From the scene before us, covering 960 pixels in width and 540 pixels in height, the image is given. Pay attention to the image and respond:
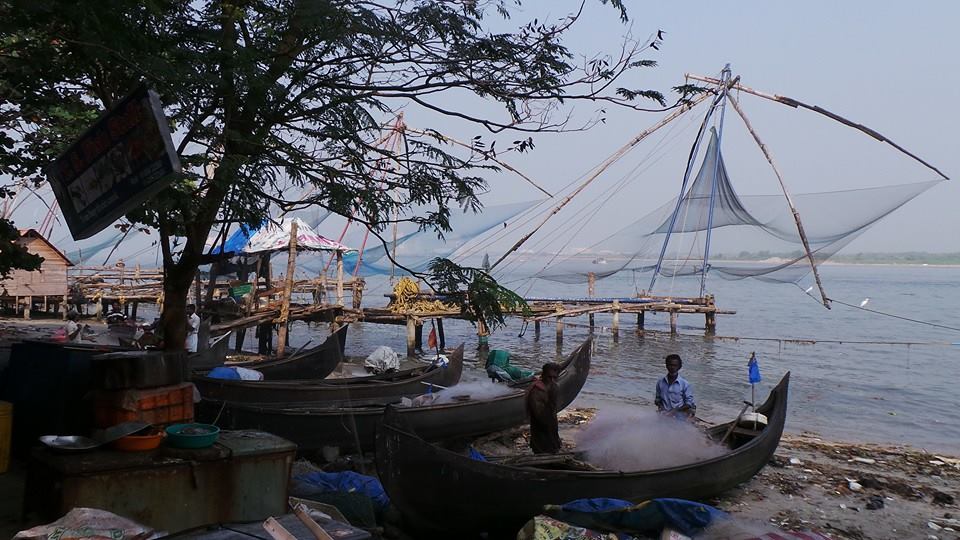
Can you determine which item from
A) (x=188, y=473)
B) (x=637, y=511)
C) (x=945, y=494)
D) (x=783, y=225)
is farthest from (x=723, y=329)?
(x=188, y=473)

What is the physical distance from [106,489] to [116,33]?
236 centimetres

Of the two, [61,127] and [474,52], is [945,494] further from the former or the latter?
[61,127]

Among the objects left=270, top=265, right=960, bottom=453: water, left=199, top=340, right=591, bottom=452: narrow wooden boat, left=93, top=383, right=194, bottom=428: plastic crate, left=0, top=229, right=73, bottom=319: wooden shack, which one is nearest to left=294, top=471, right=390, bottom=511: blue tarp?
left=199, top=340, right=591, bottom=452: narrow wooden boat

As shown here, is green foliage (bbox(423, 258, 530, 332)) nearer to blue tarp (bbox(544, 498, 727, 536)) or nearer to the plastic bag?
blue tarp (bbox(544, 498, 727, 536))

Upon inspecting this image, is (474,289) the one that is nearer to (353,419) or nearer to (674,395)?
(353,419)

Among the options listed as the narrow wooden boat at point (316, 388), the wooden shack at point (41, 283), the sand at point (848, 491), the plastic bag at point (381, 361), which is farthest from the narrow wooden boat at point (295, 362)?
the wooden shack at point (41, 283)

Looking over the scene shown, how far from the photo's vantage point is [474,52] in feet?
17.2

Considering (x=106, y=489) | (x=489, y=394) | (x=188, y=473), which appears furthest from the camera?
(x=489, y=394)

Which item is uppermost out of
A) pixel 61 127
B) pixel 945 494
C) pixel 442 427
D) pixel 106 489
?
pixel 61 127

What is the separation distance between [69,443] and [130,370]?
1.59 ft

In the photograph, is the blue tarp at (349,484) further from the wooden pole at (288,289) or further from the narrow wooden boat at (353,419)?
the wooden pole at (288,289)

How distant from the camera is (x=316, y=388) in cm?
873

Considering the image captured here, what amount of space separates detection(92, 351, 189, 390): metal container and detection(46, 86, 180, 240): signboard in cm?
76

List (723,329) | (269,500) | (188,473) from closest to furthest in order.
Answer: (188,473), (269,500), (723,329)
